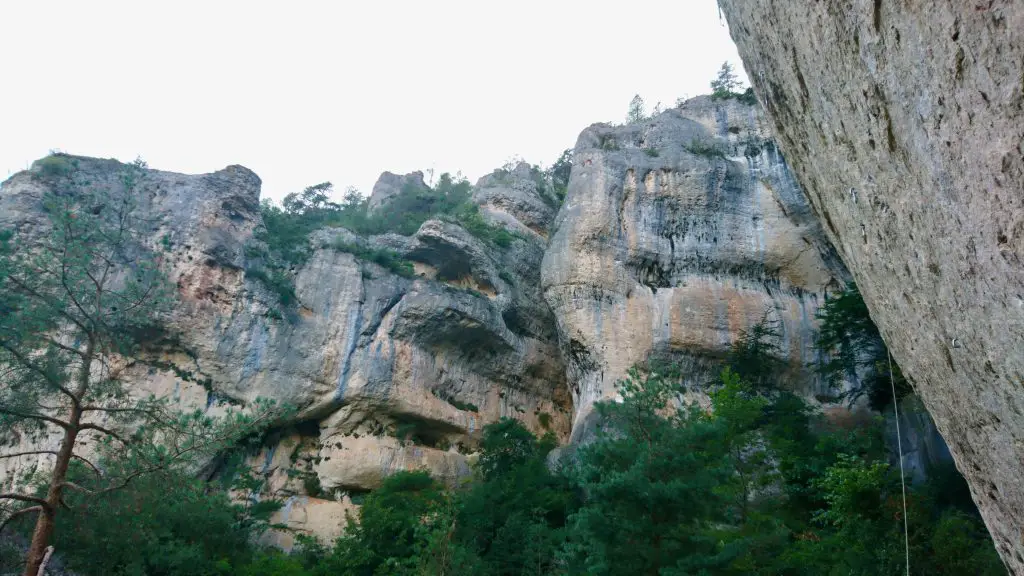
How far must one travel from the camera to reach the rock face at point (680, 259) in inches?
850

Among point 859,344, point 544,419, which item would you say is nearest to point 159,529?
point 544,419

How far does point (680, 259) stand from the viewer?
23.6 meters

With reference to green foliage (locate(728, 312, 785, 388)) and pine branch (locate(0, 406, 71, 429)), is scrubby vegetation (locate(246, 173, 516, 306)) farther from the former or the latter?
pine branch (locate(0, 406, 71, 429))

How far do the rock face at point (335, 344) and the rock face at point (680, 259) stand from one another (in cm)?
294

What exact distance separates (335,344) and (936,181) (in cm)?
2042

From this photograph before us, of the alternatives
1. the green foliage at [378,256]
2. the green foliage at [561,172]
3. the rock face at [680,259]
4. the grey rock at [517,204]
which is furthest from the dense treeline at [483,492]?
the green foliage at [561,172]

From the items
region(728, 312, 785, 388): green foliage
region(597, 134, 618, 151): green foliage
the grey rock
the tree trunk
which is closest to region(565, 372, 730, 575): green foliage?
the tree trunk

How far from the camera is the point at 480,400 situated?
78.1 feet

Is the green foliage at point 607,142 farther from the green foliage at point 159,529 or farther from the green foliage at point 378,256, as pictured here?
the green foliage at point 159,529

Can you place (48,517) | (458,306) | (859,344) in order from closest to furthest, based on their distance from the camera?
(48,517)
(859,344)
(458,306)

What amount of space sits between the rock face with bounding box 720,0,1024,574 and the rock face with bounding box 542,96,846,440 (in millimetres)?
15567

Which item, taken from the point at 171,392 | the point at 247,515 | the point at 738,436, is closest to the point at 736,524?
the point at 738,436

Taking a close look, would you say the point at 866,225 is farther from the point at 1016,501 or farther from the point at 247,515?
the point at 247,515

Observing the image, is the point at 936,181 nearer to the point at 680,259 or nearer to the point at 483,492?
the point at 483,492
